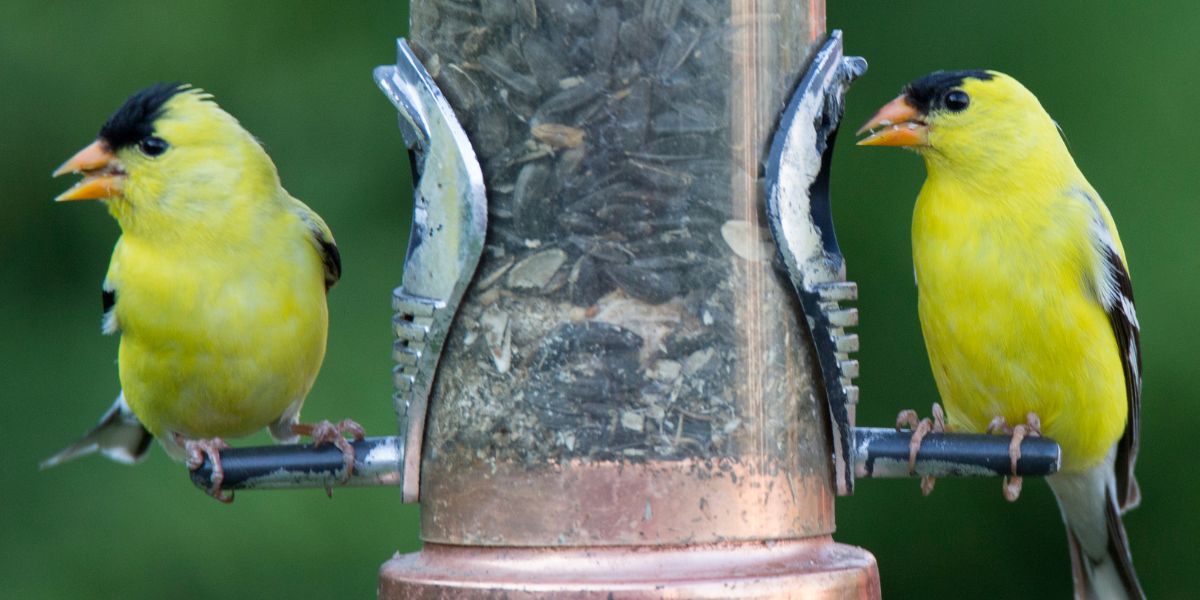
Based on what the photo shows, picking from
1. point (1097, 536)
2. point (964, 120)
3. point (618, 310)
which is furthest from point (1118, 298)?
point (618, 310)

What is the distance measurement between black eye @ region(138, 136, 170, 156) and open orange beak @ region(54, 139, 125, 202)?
5 centimetres

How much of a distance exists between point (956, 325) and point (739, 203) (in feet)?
2.83

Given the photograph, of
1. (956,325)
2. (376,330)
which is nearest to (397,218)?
(376,330)

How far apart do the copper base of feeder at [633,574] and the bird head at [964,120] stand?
42.7 inches

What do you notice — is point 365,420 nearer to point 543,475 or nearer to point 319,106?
point 319,106

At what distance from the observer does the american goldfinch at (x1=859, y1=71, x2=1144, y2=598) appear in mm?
3275

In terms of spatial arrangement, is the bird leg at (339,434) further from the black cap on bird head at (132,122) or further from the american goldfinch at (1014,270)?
the american goldfinch at (1014,270)

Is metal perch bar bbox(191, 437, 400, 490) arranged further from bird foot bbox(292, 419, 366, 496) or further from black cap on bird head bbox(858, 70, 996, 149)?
black cap on bird head bbox(858, 70, 996, 149)

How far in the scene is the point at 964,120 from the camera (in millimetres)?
3385

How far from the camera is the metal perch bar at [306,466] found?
2.67m

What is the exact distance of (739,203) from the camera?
2613 millimetres

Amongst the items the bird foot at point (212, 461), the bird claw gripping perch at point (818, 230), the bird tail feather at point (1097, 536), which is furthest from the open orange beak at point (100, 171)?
the bird tail feather at point (1097, 536)

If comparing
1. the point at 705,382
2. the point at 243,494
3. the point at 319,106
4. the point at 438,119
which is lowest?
the point at 243,494

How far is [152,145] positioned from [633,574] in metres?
1.45
